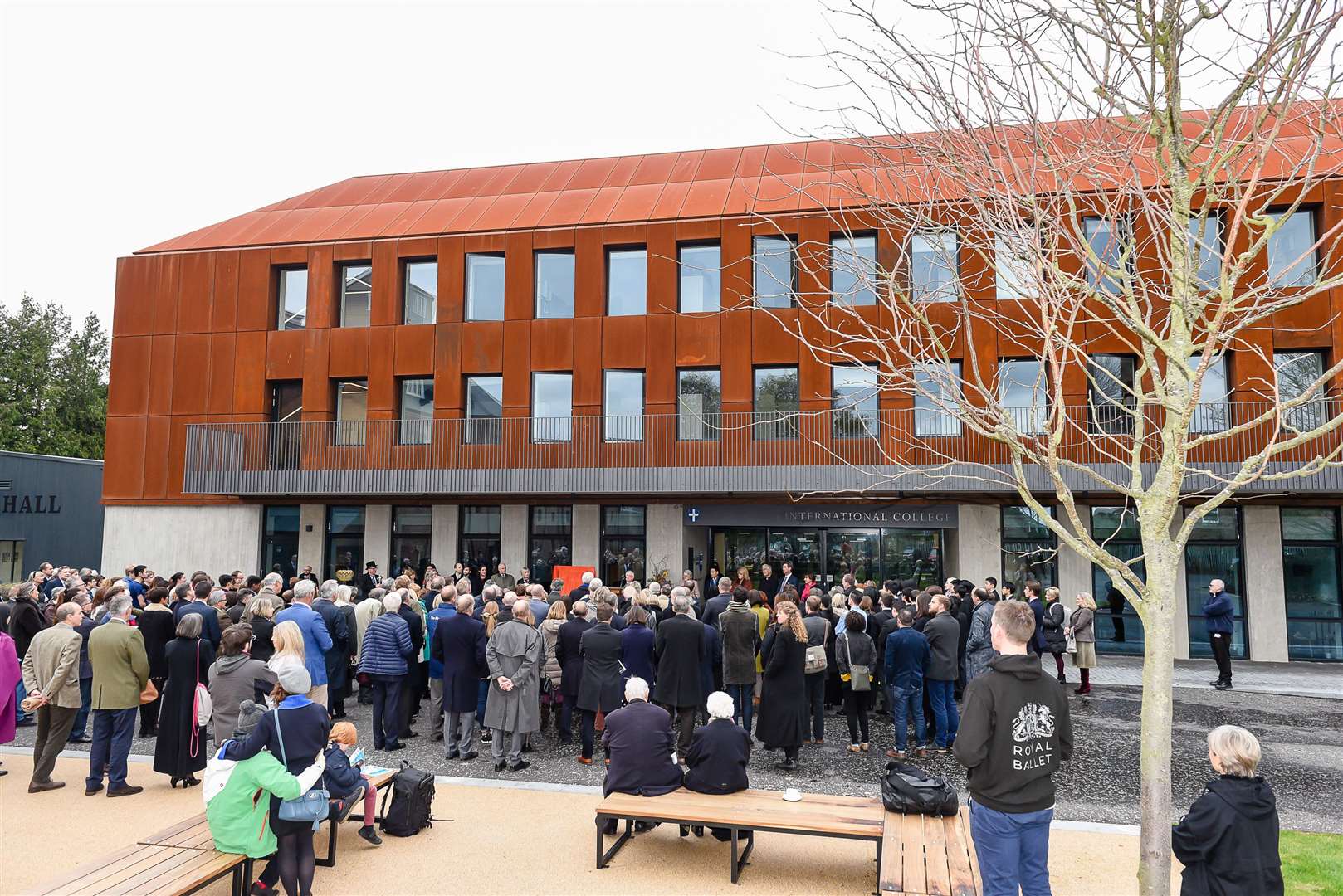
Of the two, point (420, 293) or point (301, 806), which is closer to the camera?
point (301, 806)

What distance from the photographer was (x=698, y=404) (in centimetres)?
1886

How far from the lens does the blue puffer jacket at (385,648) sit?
8820 millimetres

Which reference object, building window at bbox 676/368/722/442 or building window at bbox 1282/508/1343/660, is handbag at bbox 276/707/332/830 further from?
building window at bbox 1282/508/1343/660

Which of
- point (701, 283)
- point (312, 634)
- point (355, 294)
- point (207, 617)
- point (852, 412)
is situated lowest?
point (312, 634)

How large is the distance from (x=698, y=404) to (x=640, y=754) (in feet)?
43.2

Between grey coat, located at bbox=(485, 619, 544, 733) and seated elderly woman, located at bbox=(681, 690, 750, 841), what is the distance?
108 inches

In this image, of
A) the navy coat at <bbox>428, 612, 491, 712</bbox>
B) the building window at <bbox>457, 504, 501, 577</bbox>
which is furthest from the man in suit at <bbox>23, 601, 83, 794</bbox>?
the building window at <bbox>457, 504, 501, 577</bbox>

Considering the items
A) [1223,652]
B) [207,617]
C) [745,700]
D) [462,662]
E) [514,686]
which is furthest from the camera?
[1223,652]

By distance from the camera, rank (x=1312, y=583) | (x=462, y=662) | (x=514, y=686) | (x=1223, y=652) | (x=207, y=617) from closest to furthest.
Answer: (x=514, y=686), (x=462, y=662), (x=207, y=617), (x=1223, y=652), (x=1312, y=583)

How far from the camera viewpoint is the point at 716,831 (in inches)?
252

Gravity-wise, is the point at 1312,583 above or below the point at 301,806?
above

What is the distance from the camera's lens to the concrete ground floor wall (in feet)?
55.5

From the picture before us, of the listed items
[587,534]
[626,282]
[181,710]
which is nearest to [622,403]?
[626,282]

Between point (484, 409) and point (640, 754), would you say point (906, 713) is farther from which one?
point (484, 409)
